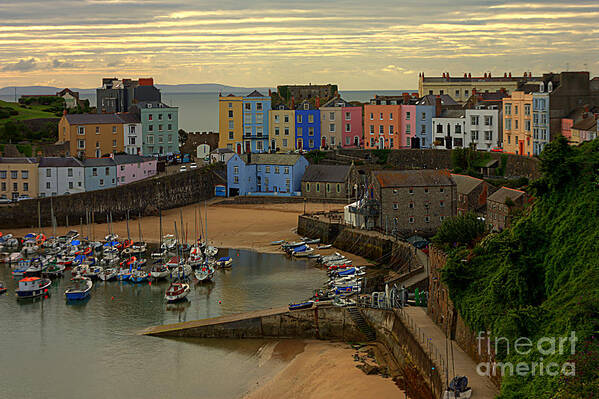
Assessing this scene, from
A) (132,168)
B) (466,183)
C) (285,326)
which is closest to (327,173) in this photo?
(466,183)

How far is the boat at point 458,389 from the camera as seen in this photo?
21359 millimetres

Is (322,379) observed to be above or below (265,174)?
below

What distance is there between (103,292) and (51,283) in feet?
11.7

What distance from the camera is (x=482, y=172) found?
58125 mm

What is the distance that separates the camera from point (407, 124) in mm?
69812

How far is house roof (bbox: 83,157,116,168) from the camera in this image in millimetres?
59625

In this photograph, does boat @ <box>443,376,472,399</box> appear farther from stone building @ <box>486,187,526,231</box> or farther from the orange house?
the orange house

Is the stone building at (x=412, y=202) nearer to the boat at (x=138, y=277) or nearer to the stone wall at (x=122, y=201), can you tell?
the boat at (x=138, y=277)

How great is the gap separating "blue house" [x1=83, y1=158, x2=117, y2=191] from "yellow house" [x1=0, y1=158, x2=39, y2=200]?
138 inches

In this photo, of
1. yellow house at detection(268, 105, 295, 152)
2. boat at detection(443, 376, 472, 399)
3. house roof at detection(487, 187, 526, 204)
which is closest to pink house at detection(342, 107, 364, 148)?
yellow house at detection(268, 105, 295, 152)

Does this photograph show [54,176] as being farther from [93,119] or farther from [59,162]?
[93,119]

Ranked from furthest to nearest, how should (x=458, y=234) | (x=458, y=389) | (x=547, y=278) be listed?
(x=458, y=234), (x=547, y=278), (x=458, y=389)

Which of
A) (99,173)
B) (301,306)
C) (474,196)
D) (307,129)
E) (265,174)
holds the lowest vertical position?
(301,306)

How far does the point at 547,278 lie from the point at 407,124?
1839 inches
